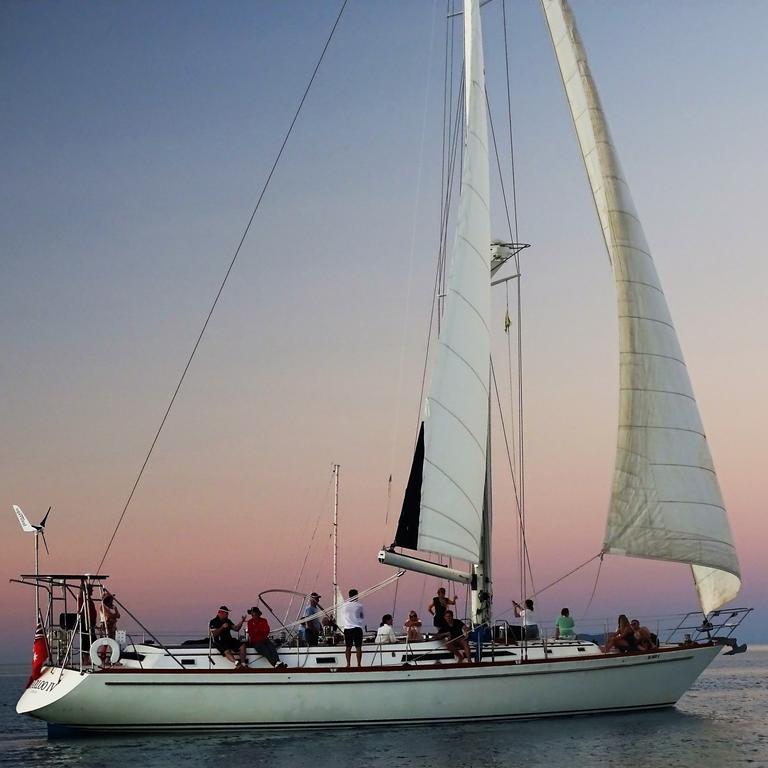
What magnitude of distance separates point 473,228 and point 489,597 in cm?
837

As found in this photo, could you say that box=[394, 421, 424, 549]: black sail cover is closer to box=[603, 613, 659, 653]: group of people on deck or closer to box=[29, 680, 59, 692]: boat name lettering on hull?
box=[603, 613, 659, 653]: group of people on deck

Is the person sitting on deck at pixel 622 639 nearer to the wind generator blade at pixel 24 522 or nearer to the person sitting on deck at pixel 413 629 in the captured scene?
the person sitting on deck at pixel 413 629

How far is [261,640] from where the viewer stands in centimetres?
2202

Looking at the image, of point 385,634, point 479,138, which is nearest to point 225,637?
point 385,634

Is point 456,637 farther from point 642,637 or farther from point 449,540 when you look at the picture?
point 642,637

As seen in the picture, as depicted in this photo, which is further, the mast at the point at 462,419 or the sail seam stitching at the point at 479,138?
the sail seam stitching at the point at 479,138

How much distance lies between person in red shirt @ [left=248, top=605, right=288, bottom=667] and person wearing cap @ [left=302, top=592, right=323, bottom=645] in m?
1.06

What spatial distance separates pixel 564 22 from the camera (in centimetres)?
2723

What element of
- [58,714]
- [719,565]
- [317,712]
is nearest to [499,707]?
[317,712]

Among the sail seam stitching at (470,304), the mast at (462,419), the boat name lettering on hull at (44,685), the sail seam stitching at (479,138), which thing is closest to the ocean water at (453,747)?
the boat name lettering on hull at (44,685)

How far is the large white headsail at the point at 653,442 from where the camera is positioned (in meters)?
23.7

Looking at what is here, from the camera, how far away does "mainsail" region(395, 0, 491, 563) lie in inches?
889

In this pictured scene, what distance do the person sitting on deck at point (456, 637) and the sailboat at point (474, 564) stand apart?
0.24 m

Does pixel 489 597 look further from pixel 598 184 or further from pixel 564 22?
Answer: pixel 564 22
